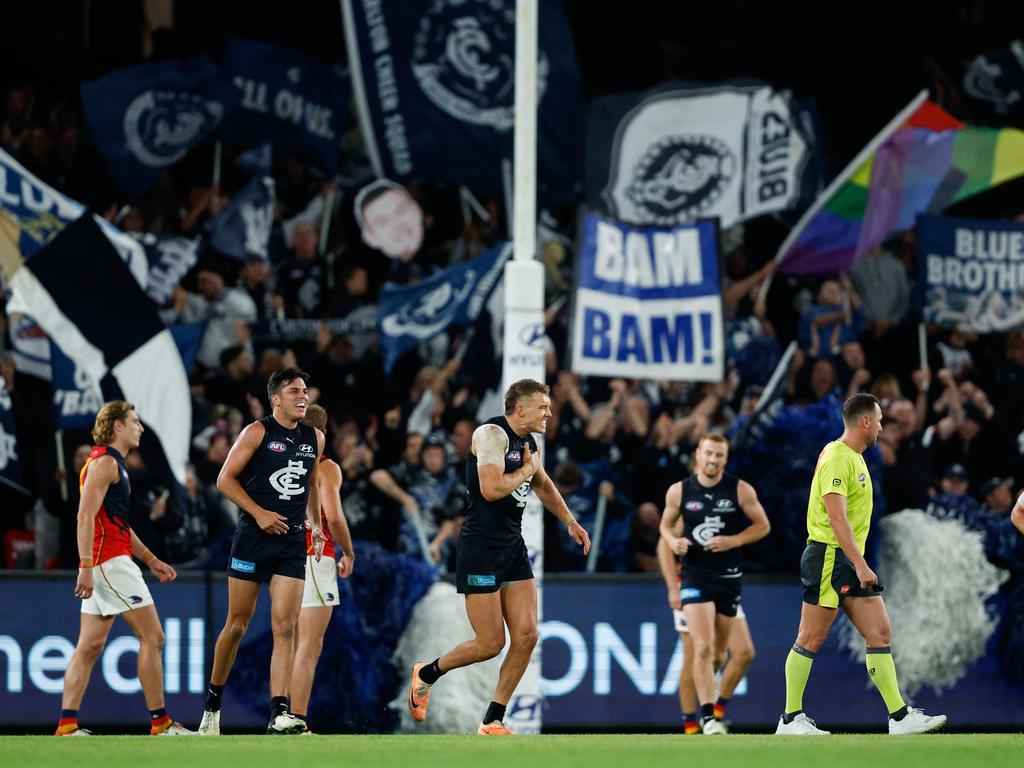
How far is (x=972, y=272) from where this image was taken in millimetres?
16469

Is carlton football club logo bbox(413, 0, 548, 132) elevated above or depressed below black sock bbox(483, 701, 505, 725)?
above

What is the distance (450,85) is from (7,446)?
5639 mm

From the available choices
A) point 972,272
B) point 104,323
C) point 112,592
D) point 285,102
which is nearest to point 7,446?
point 104,323

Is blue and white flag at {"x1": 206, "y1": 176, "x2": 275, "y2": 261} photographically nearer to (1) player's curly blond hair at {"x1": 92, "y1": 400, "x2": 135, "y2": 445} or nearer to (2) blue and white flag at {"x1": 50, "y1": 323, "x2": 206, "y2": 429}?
(2) blue and white flag at {"x1": 50, "y1": 323, "x2": 206, "y2": 429}

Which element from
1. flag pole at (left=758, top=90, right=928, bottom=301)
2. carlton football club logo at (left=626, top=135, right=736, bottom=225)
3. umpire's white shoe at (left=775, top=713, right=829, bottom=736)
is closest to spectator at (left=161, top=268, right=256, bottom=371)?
carlton football club logo at (left=626, top=135, right=736, bottom=225)

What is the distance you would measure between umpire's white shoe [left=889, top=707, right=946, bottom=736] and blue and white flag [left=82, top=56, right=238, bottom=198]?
A: 951 centimetres

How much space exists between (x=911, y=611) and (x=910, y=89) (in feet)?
30.8

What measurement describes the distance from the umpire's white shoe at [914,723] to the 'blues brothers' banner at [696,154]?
22.9 ft

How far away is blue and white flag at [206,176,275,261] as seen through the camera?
17172 mm

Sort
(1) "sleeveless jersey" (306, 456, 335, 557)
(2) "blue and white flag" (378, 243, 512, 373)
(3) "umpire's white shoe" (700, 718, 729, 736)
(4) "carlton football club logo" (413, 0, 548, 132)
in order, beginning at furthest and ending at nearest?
(4) "carlton football club logo" (413, 0, 548, 132) → (2) "blue and white flag" (378, 243, 512, 373) → (3) "umpire's white shoe" (700, 718, 729, 736) → (1) "sleeveless jersey" (306, 456, 335, 557)

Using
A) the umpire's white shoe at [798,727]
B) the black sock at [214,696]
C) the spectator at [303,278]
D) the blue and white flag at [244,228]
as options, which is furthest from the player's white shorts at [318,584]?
the blue and white flag at [244,228]

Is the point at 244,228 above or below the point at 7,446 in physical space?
above

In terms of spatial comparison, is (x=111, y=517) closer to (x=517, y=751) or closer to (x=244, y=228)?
(x=517, y=751)

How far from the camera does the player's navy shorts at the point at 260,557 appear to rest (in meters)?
→ 11.0
